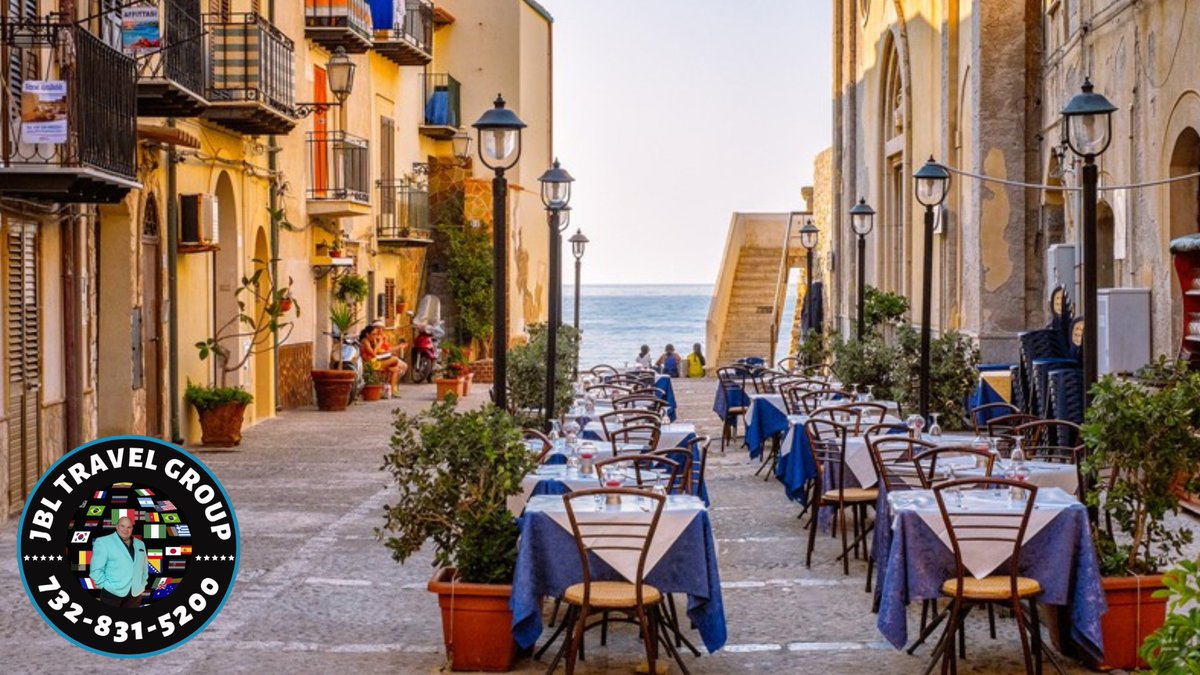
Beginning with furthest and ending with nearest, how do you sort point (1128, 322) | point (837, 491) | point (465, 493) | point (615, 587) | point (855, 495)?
point (1128, 322)
point (837, 491)
point (855, 495)
point (465, 493)
point (615, 587)

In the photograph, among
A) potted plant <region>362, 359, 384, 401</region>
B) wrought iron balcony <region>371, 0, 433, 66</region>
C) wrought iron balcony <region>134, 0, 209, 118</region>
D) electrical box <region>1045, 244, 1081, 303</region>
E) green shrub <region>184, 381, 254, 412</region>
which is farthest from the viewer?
wrought iron balcony <region>371, 0, 433, 66</region>

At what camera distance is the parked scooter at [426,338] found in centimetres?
3459

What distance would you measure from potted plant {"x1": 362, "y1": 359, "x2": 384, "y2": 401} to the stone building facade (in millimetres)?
9210

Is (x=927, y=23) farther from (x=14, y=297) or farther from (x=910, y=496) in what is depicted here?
(x=910, y=496)

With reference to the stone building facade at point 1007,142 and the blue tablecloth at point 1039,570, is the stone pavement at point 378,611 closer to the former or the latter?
the blue tablecloth at point 1039,570

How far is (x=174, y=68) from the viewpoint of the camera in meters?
18.5

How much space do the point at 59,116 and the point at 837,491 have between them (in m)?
6.65

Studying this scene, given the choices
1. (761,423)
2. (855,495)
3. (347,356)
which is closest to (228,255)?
(347,356)

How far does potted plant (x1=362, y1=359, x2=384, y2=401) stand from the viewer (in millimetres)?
29641

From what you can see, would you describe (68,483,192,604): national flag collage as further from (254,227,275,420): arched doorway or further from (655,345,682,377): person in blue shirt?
(655,345,682,377): person in blue shirt

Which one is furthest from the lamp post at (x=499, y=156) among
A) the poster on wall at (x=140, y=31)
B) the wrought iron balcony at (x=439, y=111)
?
the wrought iron balcony at (x=439, y=111)

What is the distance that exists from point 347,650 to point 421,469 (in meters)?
1.03
